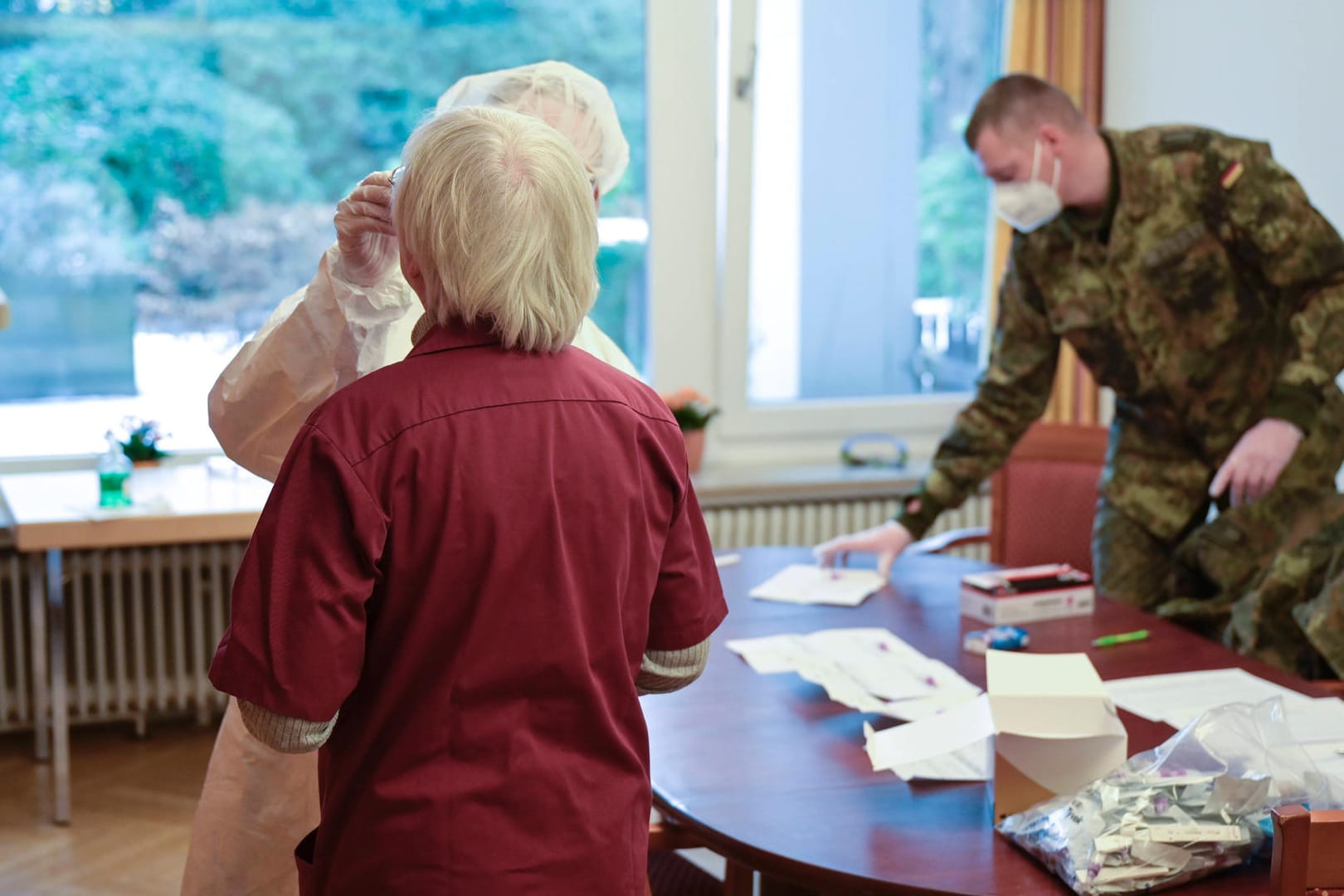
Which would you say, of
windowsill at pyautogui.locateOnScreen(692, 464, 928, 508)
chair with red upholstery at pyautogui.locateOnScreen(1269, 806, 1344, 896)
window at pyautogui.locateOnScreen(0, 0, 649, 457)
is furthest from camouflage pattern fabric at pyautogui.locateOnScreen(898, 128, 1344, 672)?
window at pyautogui.locateOnScreen(0, 0, 649, 457)

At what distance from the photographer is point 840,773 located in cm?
158

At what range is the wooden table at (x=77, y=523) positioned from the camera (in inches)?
119

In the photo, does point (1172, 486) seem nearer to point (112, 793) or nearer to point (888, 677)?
point (888, 677)

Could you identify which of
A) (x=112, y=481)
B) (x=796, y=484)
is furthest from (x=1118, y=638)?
(x=112, y=481)

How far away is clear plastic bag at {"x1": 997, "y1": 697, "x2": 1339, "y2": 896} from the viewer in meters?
1.26

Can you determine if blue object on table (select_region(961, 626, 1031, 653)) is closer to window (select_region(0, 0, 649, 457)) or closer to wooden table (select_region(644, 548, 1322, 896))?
wooden table (select_region(644, 548, 1322, 896))

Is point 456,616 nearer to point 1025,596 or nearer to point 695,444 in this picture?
point 1025,596

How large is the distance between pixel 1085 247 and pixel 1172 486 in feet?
1.61

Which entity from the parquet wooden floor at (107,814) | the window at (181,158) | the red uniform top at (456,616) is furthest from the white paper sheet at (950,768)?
the window at (181,158)

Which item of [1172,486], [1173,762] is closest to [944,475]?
[1172,486]

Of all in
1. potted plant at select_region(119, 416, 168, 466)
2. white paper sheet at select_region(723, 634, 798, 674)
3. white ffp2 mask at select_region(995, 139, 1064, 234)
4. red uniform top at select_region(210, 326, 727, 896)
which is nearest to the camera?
red uniform top at select_region(210, 326, 727, 896)

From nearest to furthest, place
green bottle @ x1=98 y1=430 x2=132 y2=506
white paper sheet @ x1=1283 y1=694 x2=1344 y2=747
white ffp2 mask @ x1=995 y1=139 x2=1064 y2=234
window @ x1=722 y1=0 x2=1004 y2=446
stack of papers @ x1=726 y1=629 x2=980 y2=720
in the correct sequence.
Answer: white paper sheet @ x1=1283 y1=694 x2=1344 y2=747, stack of papers @ x1=726 y1=629 x2=980 y2=720, white ffp2 mask @ x1=995 y1=139 x2=1064 y2=234, green bottle @ x1=98 y1=430 x2=132 y2=506, window @ x1=722 y1=0 x2=1004 y2=446

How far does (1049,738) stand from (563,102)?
3.55ft

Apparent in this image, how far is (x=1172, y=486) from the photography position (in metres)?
2.52
